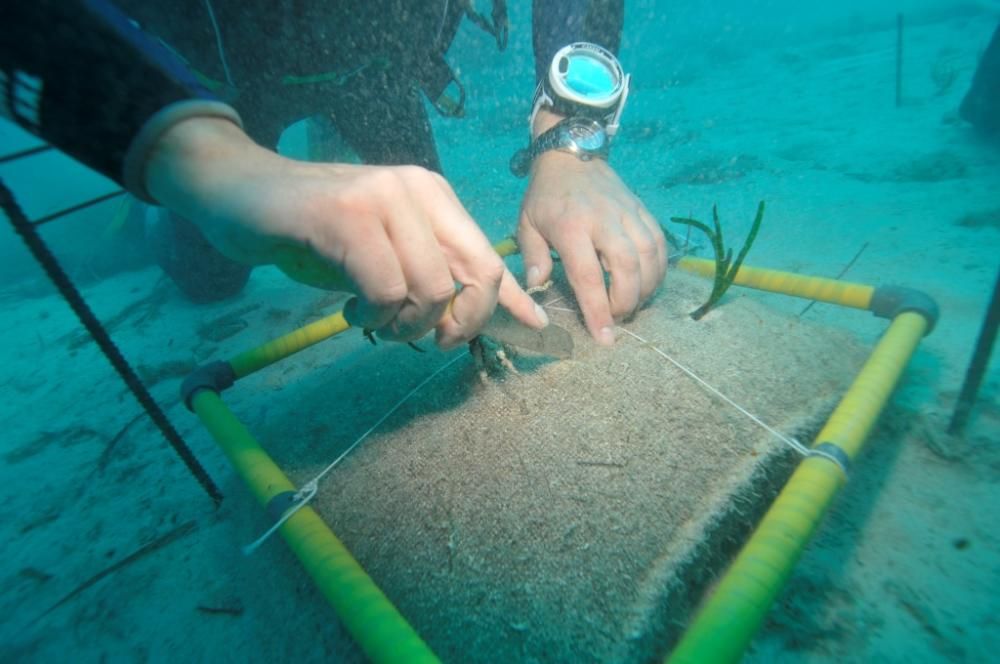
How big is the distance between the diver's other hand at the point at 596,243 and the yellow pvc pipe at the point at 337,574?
116 cm

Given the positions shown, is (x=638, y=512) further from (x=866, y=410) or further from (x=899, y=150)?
(x=899, y=150)

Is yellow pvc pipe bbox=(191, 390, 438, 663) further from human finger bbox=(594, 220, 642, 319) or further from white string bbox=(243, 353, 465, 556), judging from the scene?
human finger bbox=(594, 220, 642, 319)

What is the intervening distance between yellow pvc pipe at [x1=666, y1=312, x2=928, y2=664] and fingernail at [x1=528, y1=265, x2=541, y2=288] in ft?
3.72

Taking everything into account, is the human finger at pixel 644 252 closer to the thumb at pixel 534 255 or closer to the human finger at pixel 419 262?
the thumb at pixel 534 255

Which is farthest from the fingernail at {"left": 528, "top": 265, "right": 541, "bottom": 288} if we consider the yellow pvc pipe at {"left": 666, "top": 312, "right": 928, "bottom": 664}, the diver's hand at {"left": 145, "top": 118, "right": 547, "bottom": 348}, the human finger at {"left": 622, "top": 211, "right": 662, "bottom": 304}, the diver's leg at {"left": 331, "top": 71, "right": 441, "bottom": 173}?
the diver's leg at {"left": 331, "top": 71, "right": 441, "bottom": 173}

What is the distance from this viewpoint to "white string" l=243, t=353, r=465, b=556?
1109 mm

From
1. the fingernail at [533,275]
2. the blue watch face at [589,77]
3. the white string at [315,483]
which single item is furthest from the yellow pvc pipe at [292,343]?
the blue watch face at [589,77]

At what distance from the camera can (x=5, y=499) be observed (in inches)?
95.7

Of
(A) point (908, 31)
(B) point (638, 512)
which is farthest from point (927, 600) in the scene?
(A) point (908, 31)

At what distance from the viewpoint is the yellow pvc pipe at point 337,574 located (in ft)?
2.68

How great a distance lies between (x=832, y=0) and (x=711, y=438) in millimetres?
56726

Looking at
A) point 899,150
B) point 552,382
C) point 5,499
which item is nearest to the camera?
point 552,382

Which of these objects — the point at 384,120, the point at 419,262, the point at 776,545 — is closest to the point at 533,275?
the point at 419,262

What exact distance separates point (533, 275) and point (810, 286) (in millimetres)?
1200
